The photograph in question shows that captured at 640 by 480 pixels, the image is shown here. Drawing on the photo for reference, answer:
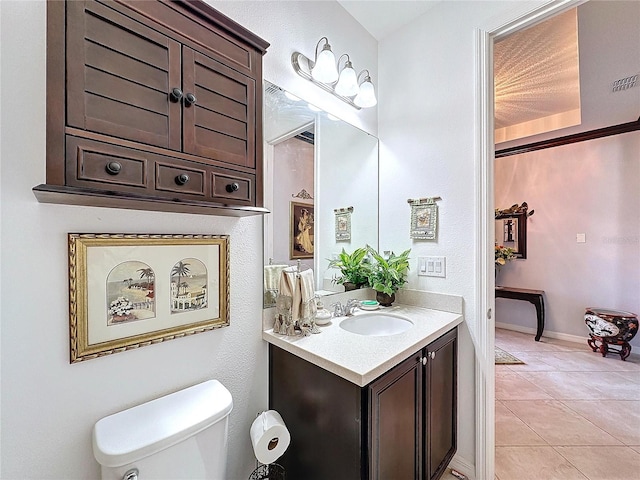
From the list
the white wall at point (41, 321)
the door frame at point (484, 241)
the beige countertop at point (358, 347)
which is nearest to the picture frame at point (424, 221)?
the door frame at point (484, 241)

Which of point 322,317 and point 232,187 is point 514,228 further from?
point 232,187

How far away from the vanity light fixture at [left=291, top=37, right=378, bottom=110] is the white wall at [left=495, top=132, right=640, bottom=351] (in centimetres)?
327

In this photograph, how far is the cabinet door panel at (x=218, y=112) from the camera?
92 centimetres

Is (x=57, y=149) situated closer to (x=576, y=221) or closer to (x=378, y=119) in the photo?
(x=378, y=119)

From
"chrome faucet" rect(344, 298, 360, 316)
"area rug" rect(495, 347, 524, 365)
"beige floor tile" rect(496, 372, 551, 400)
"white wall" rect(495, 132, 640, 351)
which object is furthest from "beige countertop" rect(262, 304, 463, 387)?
"white wall" rect(495, 132, 640, 351)

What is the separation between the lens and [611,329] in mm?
3072

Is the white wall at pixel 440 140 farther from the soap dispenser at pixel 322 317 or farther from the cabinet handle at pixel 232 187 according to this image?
the cabinet handle at pixel 232 187

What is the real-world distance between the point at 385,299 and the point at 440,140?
1032 millimetres

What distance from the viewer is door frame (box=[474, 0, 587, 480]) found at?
61.5 inches

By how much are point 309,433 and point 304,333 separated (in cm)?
39

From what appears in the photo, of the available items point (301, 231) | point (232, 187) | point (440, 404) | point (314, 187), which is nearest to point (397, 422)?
point (440, 404)

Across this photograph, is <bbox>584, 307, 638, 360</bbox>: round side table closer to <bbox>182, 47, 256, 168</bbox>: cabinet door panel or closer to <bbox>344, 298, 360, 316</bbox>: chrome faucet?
<bbox>344, 298, 360, 316</bbox>: chrome faucet

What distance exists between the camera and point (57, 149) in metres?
0.68

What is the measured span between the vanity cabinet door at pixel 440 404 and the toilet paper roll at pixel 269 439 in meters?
0.66
